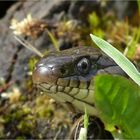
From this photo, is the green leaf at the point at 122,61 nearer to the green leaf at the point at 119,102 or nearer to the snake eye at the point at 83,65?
the green leaf at the point at 119,102

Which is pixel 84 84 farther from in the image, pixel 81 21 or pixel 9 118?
pixel 81 21

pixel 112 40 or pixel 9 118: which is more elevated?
pixel 112 40

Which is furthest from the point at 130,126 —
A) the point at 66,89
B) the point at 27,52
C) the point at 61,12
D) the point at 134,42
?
the point at 61,12

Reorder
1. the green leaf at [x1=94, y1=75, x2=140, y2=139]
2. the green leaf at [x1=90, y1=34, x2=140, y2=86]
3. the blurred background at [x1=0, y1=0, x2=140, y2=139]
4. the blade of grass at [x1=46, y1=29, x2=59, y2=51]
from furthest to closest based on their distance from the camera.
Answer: the blade of grass at [x1=46, y1=29, x2=59, y2=51] < the blurred background at [x1=0, y1=0, x2=140, y2=139] < the green leaf at [x1=90, y1=34, x2=140, y2=86] < the green leaf at [x1=94, y1=75, x2=140, y2=139]

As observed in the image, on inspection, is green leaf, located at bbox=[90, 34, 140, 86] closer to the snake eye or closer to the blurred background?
the snake eye

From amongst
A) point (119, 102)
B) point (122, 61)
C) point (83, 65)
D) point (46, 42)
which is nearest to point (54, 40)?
point (46, 42)

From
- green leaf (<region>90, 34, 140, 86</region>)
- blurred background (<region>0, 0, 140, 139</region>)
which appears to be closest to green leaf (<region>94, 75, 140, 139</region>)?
green leaf (<region>90, 34, 140, 86</region>)
